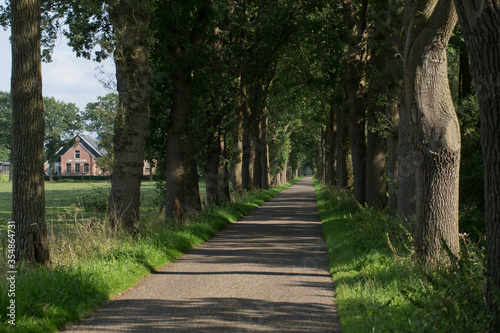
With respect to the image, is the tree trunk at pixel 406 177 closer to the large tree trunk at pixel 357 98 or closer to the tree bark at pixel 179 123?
the large tree trunk at pixel 357 98

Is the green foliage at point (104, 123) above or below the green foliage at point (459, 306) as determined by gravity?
above

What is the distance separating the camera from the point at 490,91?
4633mm

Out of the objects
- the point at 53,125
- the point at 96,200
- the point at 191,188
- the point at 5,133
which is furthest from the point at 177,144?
the point at 53,125

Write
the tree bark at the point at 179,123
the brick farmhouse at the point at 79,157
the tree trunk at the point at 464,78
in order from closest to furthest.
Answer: the tree bark at the point at 179,123
the tree trunk at the point at 464,78
the brick farmhouse at the point at 79,157

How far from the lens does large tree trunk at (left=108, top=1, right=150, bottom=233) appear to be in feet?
41.2

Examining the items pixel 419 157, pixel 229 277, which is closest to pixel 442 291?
pixel 419 157

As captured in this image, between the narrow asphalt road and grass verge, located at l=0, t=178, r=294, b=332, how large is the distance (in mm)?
248

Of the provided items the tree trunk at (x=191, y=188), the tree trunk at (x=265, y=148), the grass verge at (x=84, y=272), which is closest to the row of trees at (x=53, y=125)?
the tree trunk at (x=265, y=148)

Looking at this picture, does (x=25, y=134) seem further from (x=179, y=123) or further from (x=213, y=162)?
(x=213, y=162)

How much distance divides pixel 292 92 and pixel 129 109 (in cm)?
2450

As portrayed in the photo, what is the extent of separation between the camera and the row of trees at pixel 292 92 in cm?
848

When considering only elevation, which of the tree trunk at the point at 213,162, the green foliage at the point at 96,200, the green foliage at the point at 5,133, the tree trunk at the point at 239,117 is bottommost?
the green foliage at the point at 96,200

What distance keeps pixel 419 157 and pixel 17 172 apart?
6.42 metres

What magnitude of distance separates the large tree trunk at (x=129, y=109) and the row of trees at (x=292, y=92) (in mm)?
25
